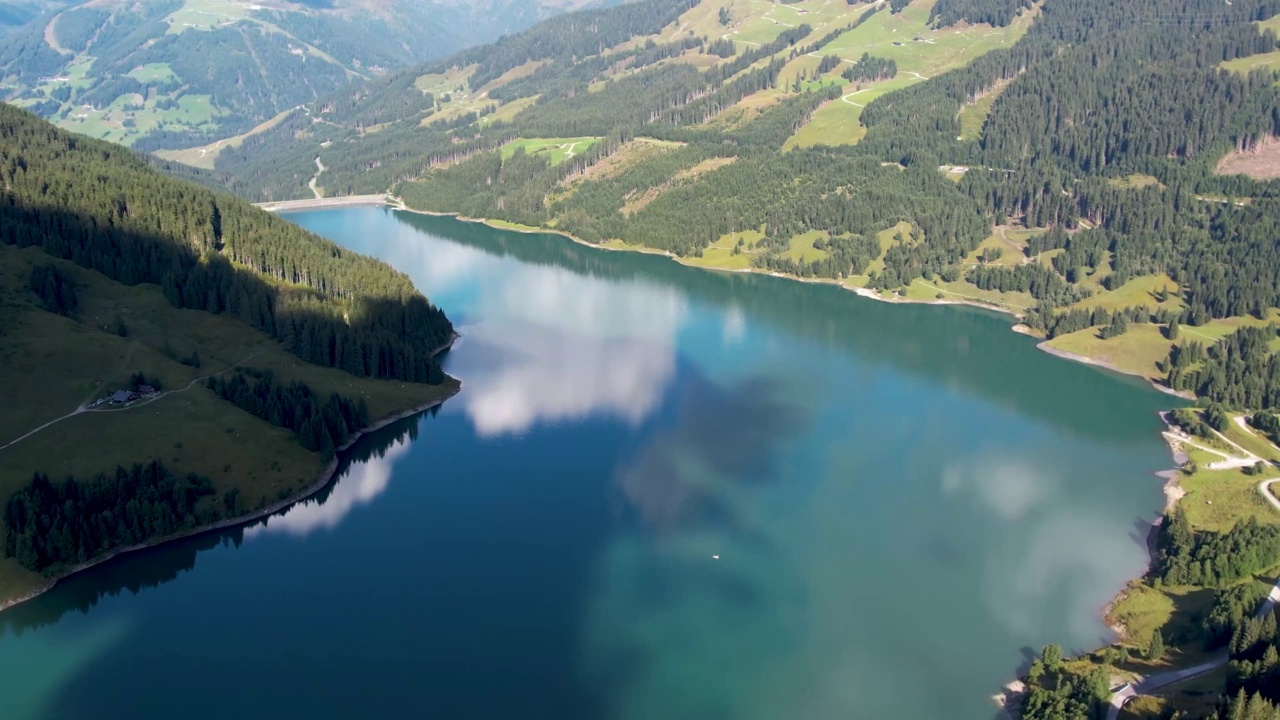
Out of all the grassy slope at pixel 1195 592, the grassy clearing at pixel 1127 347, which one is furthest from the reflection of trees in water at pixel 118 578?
the grassy clearing at pixel 1127 347

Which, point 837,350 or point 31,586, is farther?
point 837,350

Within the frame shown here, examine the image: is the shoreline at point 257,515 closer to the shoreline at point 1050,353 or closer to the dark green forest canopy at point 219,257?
the dark green forest canopy at point 219,257

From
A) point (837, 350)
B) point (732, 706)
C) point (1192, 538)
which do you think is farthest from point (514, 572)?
point (837, 350)

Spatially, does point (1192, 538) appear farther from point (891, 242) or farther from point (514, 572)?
point (891, 242)

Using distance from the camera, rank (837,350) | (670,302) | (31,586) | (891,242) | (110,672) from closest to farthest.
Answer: (110,672), (31,586), (837,350), (670,302), (891,242)

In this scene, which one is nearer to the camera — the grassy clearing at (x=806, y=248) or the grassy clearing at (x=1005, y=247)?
the grassy clearing at (x=1005, y=247)

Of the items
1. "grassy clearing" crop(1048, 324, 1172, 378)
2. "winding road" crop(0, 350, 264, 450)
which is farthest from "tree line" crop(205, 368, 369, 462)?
"grassy clearing" crop(1048, 324, 1172, 378)
